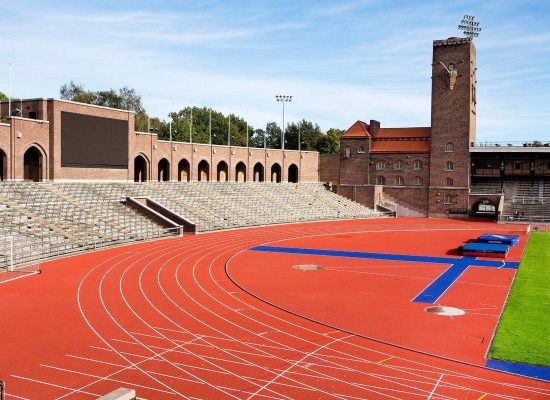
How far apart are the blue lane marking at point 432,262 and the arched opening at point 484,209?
31634mm

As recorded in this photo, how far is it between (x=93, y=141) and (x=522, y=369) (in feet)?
121

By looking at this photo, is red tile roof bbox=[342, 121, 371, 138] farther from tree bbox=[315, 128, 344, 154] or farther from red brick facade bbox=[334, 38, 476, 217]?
tree bbox=[315, 128, 344, 154]

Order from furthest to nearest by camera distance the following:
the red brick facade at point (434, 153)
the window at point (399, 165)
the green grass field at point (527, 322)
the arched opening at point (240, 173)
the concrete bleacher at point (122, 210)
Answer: the arched opening at point (240, 173)
the window at point (399, 165)
the red brick facade at point (434, 153)
the concrete bleacher at point (122, 210)
the green grass field at point (527, 322)

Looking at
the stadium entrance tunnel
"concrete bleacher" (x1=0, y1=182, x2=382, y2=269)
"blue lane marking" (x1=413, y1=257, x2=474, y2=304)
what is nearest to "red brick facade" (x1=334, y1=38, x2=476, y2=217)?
"concrete bleacher" (x1=0, y1=182, x2=382, y2=269)

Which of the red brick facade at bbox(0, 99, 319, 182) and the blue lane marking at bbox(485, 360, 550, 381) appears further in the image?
the red brick facade at bbox(0, 99, 319, 182)

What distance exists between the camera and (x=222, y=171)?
6053 centimetres

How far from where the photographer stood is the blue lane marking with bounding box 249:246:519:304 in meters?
20.2

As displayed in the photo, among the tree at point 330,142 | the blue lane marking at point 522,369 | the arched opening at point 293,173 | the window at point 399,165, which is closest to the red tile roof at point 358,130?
the window at point 399,165

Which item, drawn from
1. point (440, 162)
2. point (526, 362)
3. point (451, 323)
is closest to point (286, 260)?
point (451, 323)

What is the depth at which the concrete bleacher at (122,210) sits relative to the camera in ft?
93.0

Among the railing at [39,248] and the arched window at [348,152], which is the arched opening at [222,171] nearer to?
the arched window at [348,152]

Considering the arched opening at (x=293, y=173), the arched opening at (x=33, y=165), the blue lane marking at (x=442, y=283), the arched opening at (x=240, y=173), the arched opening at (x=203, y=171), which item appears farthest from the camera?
the arched opening at (x=293, y=173)

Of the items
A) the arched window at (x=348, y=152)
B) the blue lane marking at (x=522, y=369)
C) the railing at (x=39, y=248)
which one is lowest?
the blue lane marking at (x=522, y=369)

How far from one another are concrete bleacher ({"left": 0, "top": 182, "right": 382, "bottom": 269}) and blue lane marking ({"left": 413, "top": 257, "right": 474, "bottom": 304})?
18.2 metres
